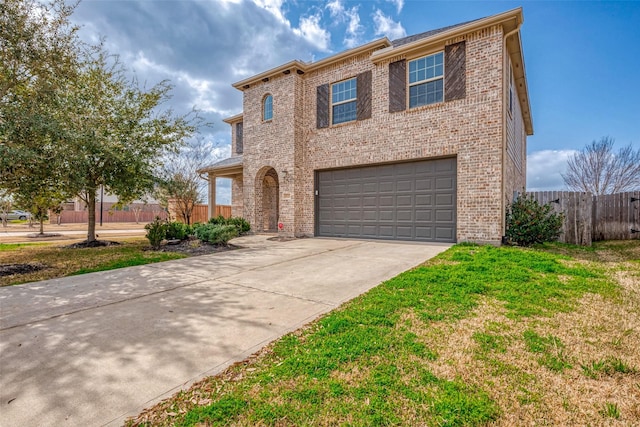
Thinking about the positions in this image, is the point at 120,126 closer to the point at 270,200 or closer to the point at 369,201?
the point at 270,200

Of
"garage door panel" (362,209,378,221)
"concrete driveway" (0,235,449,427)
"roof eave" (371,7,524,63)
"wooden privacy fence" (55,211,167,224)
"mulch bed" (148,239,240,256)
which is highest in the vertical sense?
"roof eave" (371,7,524,63)

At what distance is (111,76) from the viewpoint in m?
9.29

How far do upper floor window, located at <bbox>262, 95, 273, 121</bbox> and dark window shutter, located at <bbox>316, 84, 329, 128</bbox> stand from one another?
2228 millimetres

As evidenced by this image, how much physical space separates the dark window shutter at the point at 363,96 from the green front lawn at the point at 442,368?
777 centimetres

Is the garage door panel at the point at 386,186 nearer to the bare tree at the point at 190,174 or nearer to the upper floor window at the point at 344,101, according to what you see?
the upper floor window at the point at 344,101

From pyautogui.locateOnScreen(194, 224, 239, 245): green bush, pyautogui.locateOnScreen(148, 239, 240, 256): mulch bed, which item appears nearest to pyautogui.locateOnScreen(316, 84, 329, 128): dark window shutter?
pyautogui.locateOnScreen(194, 224, 239, 245): green bush

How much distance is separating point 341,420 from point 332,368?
52 cm

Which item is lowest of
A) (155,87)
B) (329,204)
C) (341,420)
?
(341,420)

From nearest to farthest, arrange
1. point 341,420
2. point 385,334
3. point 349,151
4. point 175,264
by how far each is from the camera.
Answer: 1. point 341,420
2. point 385,334
3. point 175,264
4. point 349,151

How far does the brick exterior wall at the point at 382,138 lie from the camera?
812 cm

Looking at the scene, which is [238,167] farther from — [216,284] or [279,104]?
[216,284]

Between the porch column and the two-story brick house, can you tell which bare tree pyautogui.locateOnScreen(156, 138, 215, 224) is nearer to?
the porch column

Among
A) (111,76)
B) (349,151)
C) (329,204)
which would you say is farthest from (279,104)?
(111,76)

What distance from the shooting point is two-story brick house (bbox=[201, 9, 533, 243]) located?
26.9 feet
